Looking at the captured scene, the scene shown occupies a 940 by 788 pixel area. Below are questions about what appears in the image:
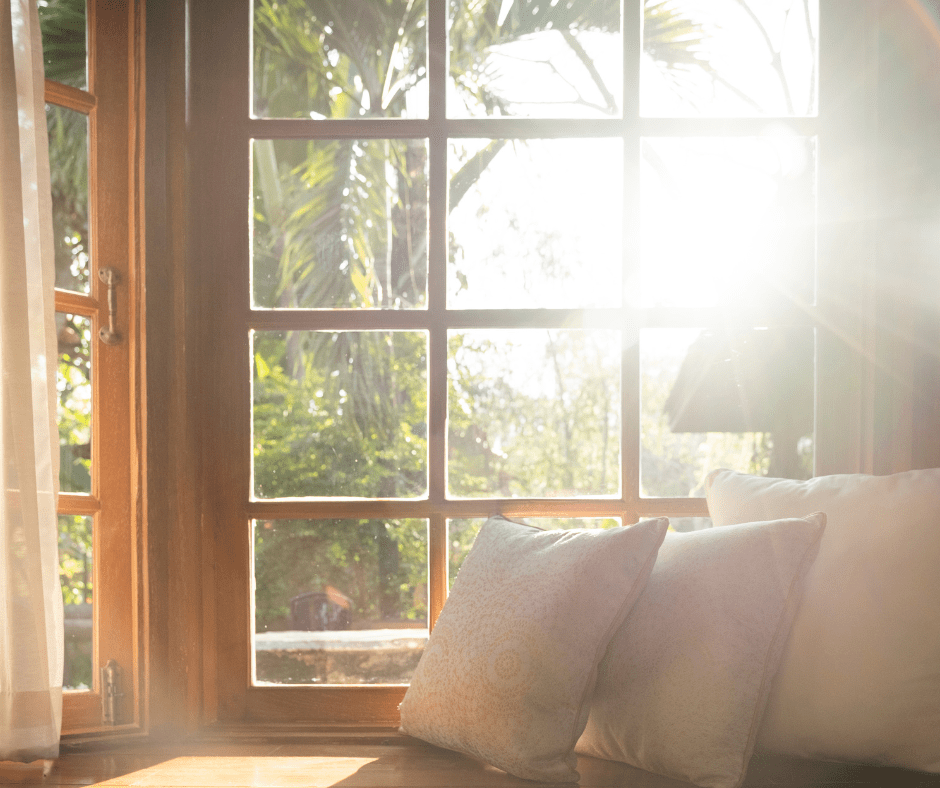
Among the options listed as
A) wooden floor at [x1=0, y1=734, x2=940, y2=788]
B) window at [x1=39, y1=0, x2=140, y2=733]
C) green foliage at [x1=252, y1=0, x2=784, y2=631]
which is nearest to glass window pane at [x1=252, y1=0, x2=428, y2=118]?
green foliage at [x1=252, y1=0, x2=784, y2=631]

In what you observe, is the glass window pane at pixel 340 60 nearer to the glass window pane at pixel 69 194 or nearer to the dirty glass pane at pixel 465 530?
the glass window pane at pixel 69 194

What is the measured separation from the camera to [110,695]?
1.48 meters

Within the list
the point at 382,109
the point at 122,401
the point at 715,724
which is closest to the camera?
the point at 715,724

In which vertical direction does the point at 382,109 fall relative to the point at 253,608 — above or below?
above

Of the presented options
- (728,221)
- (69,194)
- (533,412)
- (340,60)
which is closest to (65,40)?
(69,194)

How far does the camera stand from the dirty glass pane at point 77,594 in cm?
151

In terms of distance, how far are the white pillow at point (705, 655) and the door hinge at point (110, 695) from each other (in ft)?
3.34

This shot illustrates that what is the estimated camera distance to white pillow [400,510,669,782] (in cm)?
112

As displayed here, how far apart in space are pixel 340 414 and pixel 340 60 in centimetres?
84

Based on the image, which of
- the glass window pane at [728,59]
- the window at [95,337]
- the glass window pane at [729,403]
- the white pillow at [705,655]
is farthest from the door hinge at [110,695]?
the glass window pane at [728,59]

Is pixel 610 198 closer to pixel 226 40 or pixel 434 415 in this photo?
pixel 434 415

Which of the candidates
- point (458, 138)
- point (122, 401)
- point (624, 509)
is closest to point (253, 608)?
point (122, 401)

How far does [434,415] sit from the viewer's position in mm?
1587

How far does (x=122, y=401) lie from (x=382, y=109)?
0.89m
